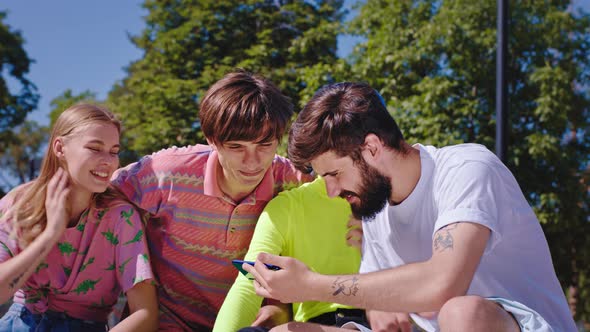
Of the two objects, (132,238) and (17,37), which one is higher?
(17,37)

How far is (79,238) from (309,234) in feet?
3.71

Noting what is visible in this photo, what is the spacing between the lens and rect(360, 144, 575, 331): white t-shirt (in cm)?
215

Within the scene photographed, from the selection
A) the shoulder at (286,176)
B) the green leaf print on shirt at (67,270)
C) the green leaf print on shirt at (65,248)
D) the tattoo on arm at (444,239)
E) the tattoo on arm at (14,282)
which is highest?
the shoulder at (286,176)

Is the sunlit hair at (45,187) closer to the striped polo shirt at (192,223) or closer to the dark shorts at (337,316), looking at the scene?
the striped polo shirt at (192,223)

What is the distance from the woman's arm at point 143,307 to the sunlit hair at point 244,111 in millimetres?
785

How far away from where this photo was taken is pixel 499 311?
202 centimetres

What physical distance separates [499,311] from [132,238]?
1789mm

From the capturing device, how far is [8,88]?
74.4 ft

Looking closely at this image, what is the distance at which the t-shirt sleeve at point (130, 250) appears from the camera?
294 cm

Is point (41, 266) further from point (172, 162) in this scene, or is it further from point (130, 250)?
point (172, 162)

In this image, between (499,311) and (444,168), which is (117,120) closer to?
(444,168)

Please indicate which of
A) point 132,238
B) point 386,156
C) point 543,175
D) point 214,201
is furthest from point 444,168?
point 543,175

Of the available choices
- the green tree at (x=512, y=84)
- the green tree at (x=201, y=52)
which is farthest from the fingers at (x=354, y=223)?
the green tree at (x=201, y=52)

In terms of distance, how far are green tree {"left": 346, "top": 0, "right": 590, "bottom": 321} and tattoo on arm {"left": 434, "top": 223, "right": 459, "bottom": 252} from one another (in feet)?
25.7
